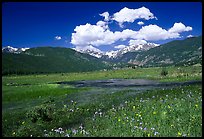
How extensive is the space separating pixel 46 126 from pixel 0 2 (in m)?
10.7

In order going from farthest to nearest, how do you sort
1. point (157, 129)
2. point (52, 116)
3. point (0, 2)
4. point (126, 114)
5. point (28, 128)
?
point (52, 116) < point (28, 128) < point (126, 114) < point (157, 129) < point (0, 2)

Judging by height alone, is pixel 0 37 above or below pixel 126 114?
above

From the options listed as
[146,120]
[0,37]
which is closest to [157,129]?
[146,120]

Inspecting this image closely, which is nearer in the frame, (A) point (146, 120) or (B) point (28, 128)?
(A) point (146, 120)

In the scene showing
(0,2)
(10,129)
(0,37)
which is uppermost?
(0,2)

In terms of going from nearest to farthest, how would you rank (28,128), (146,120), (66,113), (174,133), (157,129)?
(174,133)
(157,129)
(146,120)
(28,128)
(66,113)

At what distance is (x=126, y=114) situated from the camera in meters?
14.4

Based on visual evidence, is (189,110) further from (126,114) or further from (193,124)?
(126,114)

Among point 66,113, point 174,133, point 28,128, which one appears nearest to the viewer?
point 174,133

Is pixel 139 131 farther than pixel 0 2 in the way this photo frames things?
Yes

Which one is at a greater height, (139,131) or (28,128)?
(139,131)

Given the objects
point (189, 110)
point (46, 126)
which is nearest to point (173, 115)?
point (189, 110)

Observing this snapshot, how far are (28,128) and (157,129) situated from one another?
8620 millimetres

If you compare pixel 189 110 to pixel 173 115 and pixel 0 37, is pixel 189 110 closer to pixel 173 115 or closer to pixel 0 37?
pixel 173 115
